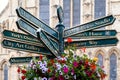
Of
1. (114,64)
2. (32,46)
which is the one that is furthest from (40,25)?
(114,64)

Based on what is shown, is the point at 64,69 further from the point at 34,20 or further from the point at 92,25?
the point at 92,25

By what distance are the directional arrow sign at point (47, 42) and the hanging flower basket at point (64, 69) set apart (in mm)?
188

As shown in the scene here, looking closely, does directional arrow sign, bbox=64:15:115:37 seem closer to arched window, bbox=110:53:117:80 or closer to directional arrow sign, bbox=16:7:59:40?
directional arrow sign, bbox=16:7:59:40

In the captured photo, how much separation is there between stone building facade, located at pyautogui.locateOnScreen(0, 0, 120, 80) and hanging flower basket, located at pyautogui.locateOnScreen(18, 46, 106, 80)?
80.4 feet

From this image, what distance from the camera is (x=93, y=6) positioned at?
36.4 meters

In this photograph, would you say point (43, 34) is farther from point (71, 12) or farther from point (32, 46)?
point (71, 12)

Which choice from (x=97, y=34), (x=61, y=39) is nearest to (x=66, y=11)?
(x=97, y=34)

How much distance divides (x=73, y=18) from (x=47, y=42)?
2697 centimetres

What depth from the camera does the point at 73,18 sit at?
121 ft

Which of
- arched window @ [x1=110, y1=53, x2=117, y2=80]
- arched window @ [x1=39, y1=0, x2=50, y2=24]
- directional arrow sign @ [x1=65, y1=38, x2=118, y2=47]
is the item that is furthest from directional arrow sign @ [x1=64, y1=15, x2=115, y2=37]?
arched window @ [x1=39, y1=0, x2=50, y2=24]

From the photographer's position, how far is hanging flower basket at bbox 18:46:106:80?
9727 millimetres

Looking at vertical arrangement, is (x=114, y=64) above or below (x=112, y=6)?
below

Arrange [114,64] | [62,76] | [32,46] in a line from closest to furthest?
[62,76] < [32,46] < [114,64]

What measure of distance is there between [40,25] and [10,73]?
88.1ft
